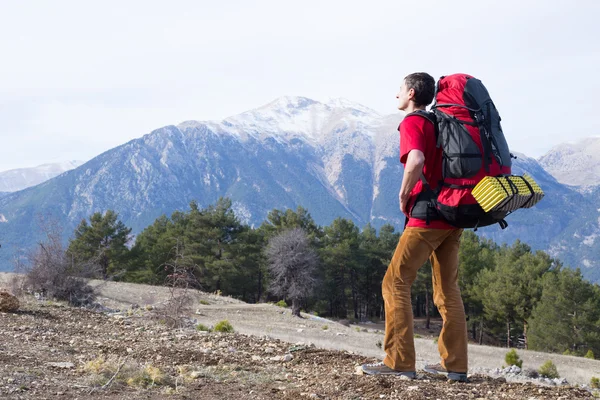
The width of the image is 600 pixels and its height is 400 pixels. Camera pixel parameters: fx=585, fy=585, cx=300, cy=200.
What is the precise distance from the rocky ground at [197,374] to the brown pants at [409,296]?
21 cm

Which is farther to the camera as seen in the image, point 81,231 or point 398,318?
point 81,231

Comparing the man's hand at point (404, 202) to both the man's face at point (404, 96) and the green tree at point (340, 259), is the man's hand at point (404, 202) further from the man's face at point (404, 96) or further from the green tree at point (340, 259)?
the green tree at point (340, 259)

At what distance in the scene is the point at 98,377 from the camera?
4.14m

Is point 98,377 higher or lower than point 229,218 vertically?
lower

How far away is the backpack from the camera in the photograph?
3971mm

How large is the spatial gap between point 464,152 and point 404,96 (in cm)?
74

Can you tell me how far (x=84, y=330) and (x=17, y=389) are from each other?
11.2ft

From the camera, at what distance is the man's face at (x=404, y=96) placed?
443 centimetres

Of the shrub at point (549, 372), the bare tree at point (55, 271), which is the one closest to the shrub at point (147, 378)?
the bare tree at point (55, 271)

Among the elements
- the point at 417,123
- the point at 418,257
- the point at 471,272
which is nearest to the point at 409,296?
the point at 418,257

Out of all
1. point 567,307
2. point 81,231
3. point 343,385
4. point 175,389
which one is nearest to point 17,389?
point 175,389

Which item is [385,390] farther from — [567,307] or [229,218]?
[229,218]

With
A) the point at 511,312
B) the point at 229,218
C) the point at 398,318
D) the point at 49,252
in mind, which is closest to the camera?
the point at 398,318

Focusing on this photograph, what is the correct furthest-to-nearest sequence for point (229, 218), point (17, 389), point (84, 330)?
point (229, 218)
point (84, 330)
point (17, 389)
